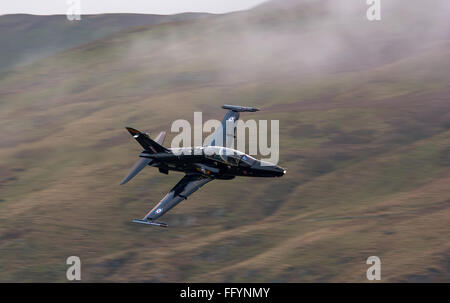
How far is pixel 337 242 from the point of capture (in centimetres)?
7050

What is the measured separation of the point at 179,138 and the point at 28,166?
83.3ft

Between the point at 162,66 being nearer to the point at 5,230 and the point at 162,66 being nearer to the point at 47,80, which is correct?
the point at 47,80

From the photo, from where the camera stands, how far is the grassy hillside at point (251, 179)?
238 ft

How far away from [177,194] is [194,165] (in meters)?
2.54

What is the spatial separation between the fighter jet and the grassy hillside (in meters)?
25.2

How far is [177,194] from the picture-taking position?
1784 inches

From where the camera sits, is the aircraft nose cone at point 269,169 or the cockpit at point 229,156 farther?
Result: the cockpit at point 229,156
